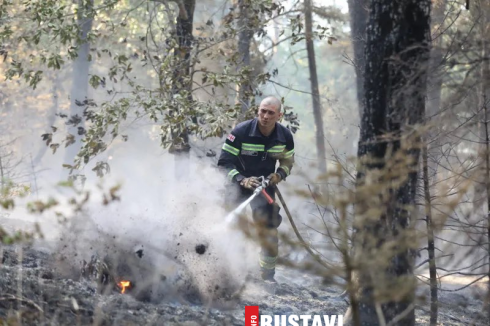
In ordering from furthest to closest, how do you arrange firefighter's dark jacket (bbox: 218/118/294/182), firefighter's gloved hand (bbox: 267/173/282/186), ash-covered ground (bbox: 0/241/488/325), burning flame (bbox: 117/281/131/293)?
firefighter's dark jacket (bbox: 218/118/294/182), firefighter's gloved hand (bbox: 267/173/282/186), burning flame (bbox: 117/281/131/293), ash-covered ground (bbox: 0/241/488/325)

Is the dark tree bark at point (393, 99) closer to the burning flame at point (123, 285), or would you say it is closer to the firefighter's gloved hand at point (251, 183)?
the firefighter's gloved hand at point (251, 183)

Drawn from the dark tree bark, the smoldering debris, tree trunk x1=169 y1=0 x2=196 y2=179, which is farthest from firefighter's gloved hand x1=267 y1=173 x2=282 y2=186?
the dark tree bark

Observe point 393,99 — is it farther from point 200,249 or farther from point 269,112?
point 200,249

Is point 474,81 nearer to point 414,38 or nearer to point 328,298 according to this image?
point 414,38

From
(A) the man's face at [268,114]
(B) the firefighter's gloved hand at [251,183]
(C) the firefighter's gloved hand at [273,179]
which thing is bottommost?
(B) the firefighter's gloved hand at [251,183]

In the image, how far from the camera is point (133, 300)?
21.7ft

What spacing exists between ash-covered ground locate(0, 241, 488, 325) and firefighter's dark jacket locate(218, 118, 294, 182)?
3.66 feet

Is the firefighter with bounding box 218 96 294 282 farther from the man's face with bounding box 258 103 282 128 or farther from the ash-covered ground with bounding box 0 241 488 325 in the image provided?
the ash-covered ground with bounding box 0 241 488 325

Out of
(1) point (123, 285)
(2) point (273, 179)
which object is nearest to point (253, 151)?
(2) point (273, 179)

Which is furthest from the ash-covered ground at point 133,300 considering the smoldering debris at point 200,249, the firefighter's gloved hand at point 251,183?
the firefighter's gloved hand at point 251,183

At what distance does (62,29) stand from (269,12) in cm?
300

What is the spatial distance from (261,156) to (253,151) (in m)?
0.11

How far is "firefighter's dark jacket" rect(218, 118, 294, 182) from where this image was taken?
816 centimetres

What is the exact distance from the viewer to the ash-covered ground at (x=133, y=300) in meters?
5.46
